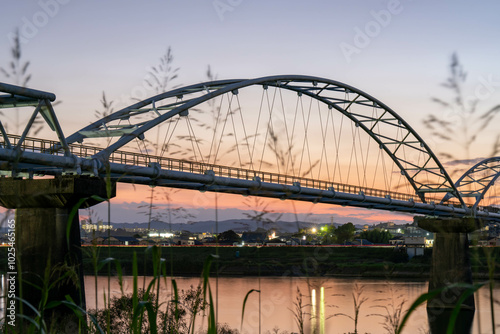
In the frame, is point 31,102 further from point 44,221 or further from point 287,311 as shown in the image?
point 287,311

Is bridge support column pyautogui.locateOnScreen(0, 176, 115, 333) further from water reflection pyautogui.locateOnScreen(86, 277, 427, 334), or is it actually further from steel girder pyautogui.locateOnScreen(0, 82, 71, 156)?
water reflection pyautogui.locateOnScreen(86, 277, 427, 334)

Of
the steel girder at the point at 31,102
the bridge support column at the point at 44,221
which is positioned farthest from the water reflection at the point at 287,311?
the steel girder at the point at 31,102

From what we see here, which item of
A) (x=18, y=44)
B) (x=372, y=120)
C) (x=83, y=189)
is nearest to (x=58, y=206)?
(x=83, y=189)

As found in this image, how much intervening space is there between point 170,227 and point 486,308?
51.7 metres

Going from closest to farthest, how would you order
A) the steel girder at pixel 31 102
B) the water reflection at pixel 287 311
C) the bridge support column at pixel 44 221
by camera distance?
the steel girder at pixel 31 102
the bridge support column at pixel 44 221
the water reflection at pixel 287 311

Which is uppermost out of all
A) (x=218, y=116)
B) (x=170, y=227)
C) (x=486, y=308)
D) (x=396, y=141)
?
(x=396, y=141)

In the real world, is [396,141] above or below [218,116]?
above

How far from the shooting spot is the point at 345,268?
89.4 meters

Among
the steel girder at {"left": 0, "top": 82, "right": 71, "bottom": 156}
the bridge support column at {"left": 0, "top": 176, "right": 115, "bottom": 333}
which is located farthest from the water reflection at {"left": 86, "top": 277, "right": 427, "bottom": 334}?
the steel girder at {"left": 0, "top": 82, "right": 71, "bottom": 156}

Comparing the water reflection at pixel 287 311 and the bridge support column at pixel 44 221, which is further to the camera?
the water reflection at pixel 287 311

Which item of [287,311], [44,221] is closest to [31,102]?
[44,221]

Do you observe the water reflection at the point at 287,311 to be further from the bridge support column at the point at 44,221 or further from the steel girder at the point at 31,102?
the steel girder at the point at 31,102

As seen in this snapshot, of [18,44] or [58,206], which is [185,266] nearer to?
[58,206]

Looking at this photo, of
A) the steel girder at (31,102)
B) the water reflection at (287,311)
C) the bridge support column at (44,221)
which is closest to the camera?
the steel girder at (31,102)
